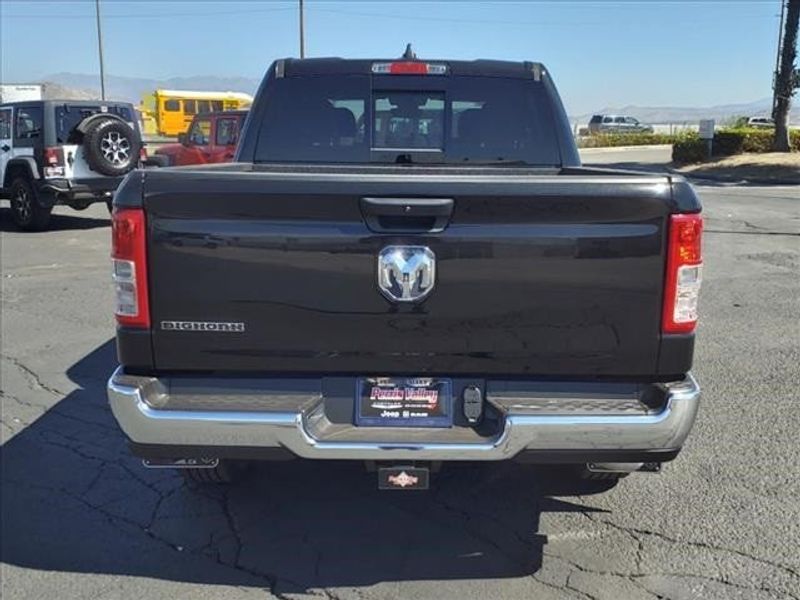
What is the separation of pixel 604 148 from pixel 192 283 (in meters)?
38.2

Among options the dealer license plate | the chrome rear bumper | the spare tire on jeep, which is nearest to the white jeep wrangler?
the spare tire on jeep

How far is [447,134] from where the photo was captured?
458 cm

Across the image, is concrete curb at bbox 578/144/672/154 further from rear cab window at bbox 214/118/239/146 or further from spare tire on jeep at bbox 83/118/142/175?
spare tire on jeep at bbox 83/118/142/175

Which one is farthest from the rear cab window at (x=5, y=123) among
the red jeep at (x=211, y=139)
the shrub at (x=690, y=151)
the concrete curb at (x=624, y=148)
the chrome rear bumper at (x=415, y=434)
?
the concrete curb at (x=624, y=148)

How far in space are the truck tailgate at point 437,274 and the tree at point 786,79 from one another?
25920 millimetres

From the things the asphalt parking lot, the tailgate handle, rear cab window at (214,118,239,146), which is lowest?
the asphalt parking lot

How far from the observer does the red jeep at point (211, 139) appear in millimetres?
15789

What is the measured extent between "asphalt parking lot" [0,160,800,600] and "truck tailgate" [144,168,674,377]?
91 cm

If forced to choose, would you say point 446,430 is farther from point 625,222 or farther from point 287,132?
point 287,132

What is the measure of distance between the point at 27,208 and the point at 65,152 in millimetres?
1261

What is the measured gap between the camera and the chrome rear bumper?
9.18 feet

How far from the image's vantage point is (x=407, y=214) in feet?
8.98

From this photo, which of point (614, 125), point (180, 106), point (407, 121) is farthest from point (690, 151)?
point (614, 125)

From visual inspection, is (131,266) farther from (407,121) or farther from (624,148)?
(624,148)
